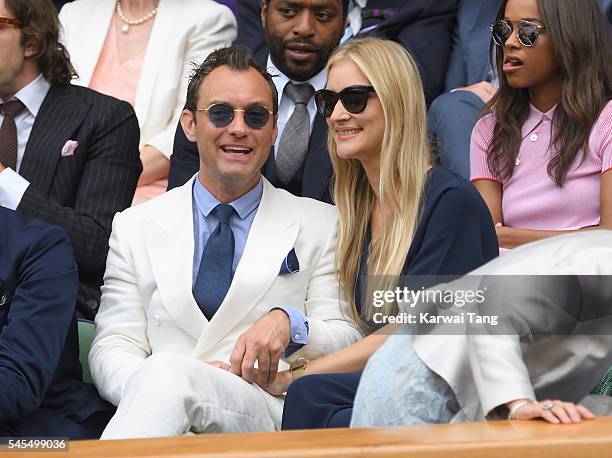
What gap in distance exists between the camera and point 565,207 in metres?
3.73

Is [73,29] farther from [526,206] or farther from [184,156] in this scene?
[526,206]

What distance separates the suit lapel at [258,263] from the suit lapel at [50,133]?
0.77 meters

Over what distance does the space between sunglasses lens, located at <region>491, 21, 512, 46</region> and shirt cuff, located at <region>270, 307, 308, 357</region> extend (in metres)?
1.16

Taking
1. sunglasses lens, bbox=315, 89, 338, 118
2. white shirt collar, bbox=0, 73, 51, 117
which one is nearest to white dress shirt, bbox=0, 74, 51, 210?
white shirt collar, bbox=0, 73, 51, 117

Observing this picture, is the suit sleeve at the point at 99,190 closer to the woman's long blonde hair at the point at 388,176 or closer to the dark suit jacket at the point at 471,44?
the woman's long blonde hair at the point at 388,176

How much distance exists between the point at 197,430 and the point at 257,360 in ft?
1.05

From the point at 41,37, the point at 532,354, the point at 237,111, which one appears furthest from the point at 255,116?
the point at 532,354

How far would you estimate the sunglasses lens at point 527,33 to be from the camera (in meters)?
3.77

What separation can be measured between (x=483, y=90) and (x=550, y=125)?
1.89ft

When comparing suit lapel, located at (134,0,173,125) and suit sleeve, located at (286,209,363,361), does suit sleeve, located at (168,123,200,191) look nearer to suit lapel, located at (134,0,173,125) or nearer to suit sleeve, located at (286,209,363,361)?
suit lapel, located at (134,0,173,125)

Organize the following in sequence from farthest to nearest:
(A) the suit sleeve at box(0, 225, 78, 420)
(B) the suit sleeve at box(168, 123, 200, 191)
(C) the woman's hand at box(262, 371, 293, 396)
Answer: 1. (B) the suit sleeve at box(168, 123, 200, 191)
2. (C) the woman's hand at box(262, 371, 293, 396)
3. (A) the suit sleeve at box(0, 225, 78, 420)

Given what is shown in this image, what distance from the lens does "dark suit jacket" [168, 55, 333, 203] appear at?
3.98 m

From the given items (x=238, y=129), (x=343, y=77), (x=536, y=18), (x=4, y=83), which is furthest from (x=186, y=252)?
(x=536, y=18)

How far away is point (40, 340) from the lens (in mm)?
3137
